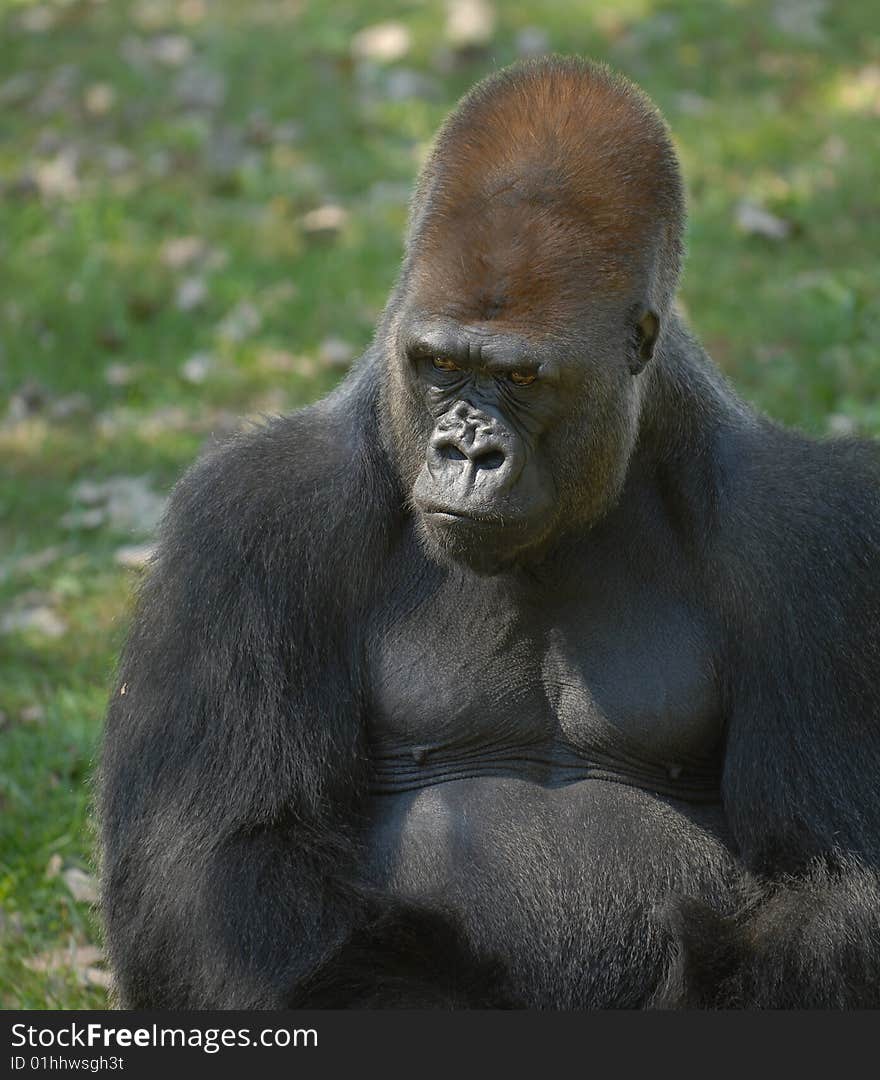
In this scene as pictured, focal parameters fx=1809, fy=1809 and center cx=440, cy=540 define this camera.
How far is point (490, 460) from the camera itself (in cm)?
398

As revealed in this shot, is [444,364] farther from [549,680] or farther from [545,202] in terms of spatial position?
[549,680]

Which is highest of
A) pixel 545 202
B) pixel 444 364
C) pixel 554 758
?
pixel 545 202

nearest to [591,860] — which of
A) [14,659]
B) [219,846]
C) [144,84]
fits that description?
[219,846]

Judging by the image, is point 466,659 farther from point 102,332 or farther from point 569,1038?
point 102,332

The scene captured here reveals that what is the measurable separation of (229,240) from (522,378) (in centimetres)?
591

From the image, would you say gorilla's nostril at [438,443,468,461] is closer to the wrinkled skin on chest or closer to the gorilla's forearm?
the wrinkled skin on chest

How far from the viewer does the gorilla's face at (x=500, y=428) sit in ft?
13.0

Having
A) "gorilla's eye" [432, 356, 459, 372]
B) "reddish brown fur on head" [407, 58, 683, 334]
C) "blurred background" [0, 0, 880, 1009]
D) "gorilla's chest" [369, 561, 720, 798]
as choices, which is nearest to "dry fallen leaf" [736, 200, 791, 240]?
"blurred background" [0, 0, 880, 1009]

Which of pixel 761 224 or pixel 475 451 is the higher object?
pixel 475 451

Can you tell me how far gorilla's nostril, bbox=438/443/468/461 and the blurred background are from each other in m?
2.06

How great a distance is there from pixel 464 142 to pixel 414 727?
1424 mm

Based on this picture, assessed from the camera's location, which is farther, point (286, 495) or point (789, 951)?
point (286, 495)

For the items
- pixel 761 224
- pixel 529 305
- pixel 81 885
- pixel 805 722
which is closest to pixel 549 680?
pixel 805 722

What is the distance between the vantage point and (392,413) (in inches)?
171
